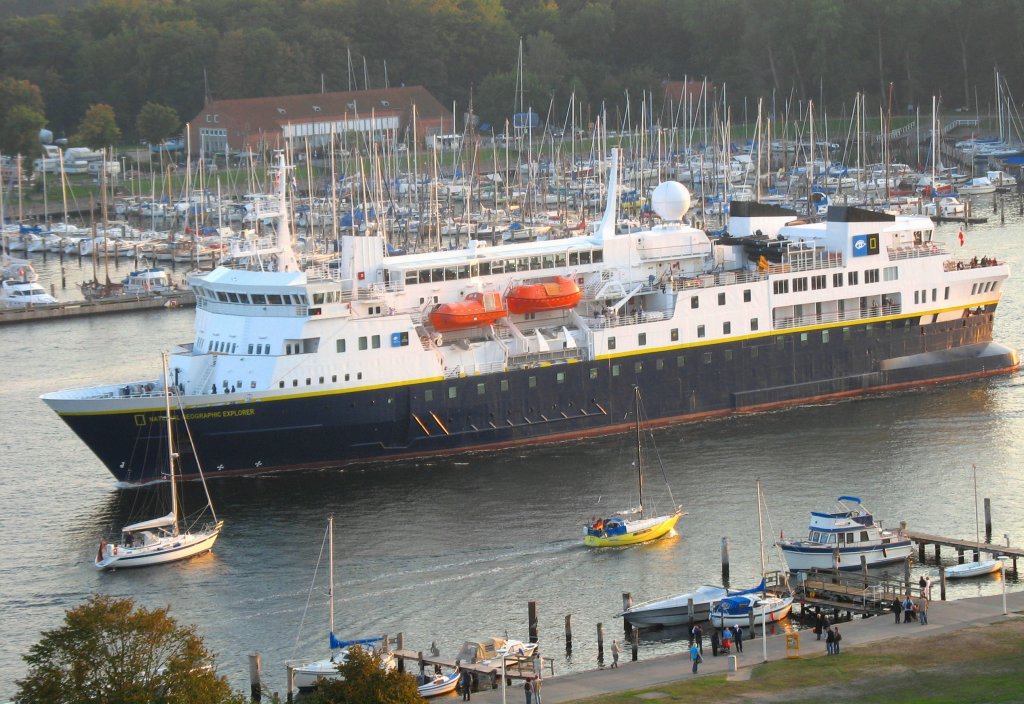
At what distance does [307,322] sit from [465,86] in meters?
111

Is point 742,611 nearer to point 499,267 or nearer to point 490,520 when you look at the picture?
point 490,520

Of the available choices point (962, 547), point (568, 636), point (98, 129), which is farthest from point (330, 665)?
point (98, 129)

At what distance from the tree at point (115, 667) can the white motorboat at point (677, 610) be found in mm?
13846

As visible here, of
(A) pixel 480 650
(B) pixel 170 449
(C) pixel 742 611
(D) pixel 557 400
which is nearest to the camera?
(A) pixel 480 650

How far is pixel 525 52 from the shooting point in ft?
582

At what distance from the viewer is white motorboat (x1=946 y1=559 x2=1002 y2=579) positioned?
54406 mm

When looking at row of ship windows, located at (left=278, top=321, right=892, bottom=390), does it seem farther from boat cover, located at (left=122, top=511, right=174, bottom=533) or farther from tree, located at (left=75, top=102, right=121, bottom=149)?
tree, located at (left=75, top=102, right=121, bottom=149)

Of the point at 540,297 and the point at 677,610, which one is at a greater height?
the point at 540,297

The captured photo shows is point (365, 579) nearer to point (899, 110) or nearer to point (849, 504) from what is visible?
point (849, 504)

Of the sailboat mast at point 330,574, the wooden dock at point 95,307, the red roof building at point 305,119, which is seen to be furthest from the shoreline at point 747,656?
the red roof building at point 305,119

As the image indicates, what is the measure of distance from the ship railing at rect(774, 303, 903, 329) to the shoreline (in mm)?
25227

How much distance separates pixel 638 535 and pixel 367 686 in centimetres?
1919

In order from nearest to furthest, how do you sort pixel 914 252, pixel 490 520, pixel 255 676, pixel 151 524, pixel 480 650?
pixel 255 676 < pixel 480 650 < pixel 151 524 < pixel 490 520 < pixel 914 252

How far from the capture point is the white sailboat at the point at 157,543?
57.6 meters
